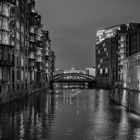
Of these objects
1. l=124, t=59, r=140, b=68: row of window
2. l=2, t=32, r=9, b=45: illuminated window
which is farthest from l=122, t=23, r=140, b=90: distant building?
l=2, t=32, r=9, b=45: illuminated window

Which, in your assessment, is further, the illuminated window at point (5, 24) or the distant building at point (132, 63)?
the distant building at point (132, 63)

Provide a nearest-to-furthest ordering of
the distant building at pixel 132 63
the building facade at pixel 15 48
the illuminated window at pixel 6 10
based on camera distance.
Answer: the building facade at pixel 15 48, the illuminated window at pixel 6 10, the distant building at pixel 132 63

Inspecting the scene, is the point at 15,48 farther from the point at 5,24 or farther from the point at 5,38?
the point at 5,24

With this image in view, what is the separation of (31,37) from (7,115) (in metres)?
81.7

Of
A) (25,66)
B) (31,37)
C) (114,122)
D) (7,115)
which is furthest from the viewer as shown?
(31,37)

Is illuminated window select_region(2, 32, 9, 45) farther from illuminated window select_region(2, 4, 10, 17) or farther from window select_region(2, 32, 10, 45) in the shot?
illuminated window select_region(2, 4, 10, 17)

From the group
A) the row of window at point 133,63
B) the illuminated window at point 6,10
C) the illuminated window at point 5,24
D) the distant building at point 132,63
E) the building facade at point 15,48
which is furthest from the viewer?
the distant building at point 132,63

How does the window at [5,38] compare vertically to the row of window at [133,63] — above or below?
above

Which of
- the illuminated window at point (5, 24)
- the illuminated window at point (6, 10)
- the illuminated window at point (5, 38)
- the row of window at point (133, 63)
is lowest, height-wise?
the row of window at point (133, 63)

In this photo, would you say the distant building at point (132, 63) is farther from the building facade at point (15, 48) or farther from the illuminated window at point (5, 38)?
the illuminated window at point (5, 38)

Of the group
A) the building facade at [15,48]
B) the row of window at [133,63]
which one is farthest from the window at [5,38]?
the row of window at [133,63]

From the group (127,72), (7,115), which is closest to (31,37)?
(127,72)

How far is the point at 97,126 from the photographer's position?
45031mm

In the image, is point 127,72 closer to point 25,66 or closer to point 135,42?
point 135,42
